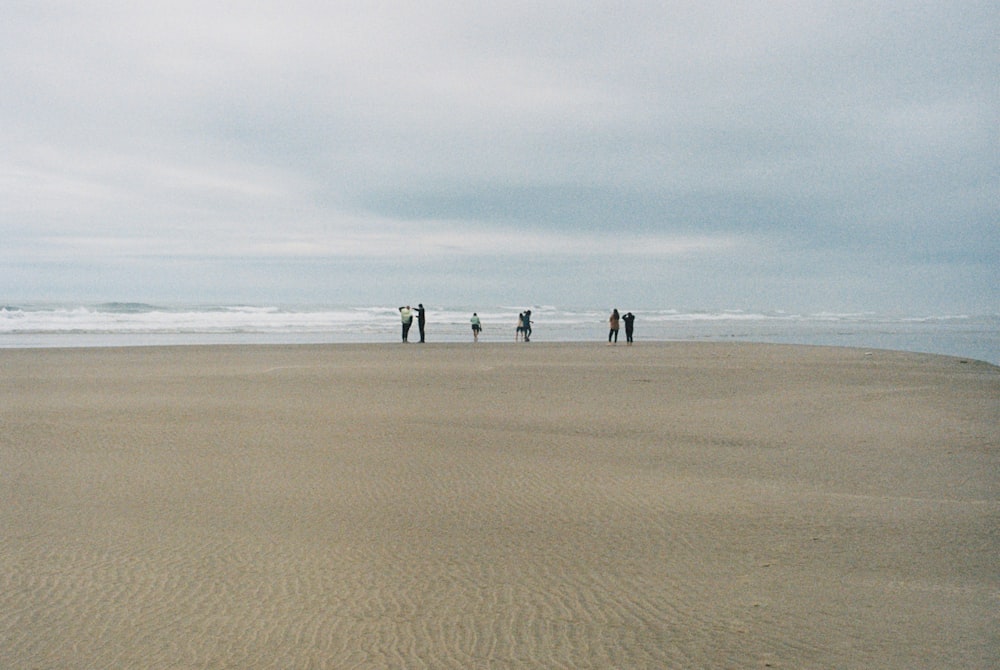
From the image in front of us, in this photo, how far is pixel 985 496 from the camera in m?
7.30

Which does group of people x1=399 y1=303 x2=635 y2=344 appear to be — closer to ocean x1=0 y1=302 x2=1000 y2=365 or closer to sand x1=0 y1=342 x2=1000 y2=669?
ocean x1=0 y1=302 x2=1000 y2=365

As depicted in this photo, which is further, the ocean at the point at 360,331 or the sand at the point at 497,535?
the ocean at the point at 360,331

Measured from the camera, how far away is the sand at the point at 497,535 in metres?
4.20

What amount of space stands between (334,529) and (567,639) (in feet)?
8.81

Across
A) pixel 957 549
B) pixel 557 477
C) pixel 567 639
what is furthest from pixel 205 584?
pixel 957 549

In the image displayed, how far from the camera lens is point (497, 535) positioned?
20.2 ft

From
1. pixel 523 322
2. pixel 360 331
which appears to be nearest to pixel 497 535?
pixel 523 322

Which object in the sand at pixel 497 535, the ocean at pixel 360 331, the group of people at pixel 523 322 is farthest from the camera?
the ocean at pixel 360 331

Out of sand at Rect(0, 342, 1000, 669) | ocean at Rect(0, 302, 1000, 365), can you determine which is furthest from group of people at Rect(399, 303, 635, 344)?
sand at Rect(0, 342, 1000, 669)

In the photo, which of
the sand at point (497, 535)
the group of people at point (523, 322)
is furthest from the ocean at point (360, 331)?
the sand at point (497, 535)

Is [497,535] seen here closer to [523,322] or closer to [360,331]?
[523,322]

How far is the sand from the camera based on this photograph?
4195 mm

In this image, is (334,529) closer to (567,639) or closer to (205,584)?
(205,584)

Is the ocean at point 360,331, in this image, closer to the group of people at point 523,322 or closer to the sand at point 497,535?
the group of people at point 523,322
